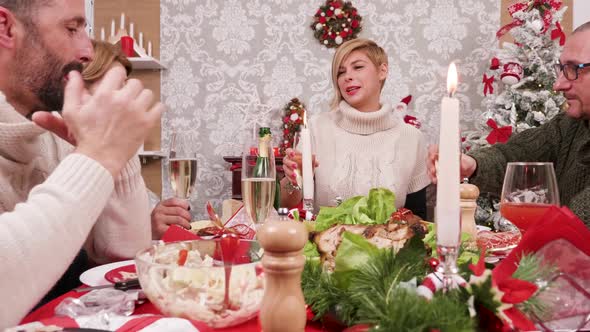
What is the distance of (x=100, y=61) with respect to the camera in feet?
6.35

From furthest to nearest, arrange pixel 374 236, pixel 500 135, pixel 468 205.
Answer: pixel 500 135 → pixel 468 205 → pixel 374 236

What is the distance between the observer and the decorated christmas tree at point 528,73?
3.70 metres

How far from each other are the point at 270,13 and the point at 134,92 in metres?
3.88

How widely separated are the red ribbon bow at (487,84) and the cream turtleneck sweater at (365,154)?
5.25 feet

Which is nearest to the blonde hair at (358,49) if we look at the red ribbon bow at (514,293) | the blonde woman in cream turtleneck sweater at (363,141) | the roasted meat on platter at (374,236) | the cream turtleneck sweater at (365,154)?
the blonde woman in cream turtleneck sweater at (363,141)

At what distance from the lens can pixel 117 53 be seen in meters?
2.03

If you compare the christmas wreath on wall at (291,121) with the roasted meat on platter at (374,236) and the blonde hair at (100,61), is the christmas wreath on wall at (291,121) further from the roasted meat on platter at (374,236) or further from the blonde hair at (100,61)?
the roasted meat on platter at (374,236)

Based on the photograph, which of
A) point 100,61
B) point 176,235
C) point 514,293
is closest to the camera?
point 514,293

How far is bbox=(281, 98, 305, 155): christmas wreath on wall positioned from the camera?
A: 13.9 feet

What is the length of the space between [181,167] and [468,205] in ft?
2.59

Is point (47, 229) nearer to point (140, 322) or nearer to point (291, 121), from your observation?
point (140, 322)

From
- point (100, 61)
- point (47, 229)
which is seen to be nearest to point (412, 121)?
point (100, 61)

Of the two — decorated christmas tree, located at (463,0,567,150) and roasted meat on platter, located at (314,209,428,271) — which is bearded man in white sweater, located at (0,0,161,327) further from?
decorated christmas tree, located at (463,0,567,150)

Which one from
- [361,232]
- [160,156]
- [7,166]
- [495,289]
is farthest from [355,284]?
[160,156]
